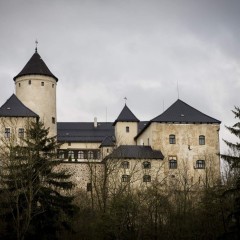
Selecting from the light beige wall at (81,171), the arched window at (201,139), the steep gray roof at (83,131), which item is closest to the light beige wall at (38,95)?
the light beige wall at (81,171)

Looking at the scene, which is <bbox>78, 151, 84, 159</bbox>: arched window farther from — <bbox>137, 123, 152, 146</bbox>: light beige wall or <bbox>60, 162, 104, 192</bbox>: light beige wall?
<bbox>60, 162, 104, 192</bbox>: light beige wall

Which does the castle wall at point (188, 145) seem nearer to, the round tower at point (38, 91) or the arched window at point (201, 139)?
the arched window at point (201, 139)

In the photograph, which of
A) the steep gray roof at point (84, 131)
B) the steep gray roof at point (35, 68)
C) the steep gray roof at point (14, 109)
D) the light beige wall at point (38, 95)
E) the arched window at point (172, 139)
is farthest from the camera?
the steep gray roof at point (84, 131)

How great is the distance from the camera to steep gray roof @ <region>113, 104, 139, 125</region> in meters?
70.1

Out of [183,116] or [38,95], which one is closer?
[183,116]

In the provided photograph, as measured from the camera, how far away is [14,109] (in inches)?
2327

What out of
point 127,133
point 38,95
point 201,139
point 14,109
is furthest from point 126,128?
point 14,109

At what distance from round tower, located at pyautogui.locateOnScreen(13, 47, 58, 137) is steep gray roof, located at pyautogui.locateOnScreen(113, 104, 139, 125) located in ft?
31.2

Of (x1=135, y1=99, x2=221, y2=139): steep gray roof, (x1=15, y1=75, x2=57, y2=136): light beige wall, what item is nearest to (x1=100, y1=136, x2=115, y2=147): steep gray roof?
(x1=15, y1=75, x2=57, y2=136): light beige wall

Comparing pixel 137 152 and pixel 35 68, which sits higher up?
pixel 35 68

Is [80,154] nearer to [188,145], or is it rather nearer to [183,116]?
[183,116]

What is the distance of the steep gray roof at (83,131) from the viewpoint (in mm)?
73062

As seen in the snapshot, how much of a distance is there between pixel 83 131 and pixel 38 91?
1398cm

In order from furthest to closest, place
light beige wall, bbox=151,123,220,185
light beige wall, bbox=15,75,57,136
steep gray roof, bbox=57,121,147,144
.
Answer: steep gray roof, bbox=57,121,147,144
light beige wall, bbox=15,75,57,136
light beige wall, bbox=151,123,220,185
